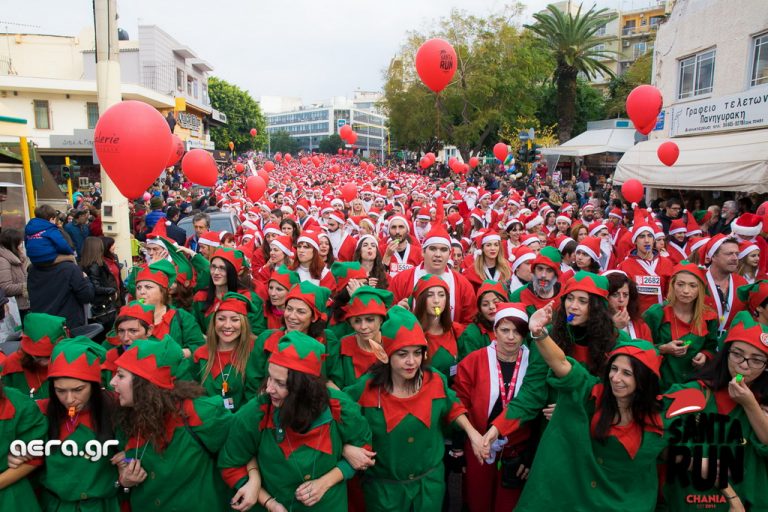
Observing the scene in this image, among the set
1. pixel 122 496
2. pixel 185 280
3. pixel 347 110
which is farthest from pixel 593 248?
pixel 347 110

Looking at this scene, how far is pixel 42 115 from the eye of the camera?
33875mm

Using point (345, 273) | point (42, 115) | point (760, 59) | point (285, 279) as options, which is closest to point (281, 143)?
point (42, 115)

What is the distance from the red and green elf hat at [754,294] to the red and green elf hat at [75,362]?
476 centimetres

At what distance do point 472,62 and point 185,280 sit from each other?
37468 millimetres

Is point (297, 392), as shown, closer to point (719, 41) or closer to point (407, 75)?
point (719, 41)

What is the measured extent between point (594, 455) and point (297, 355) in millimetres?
1717

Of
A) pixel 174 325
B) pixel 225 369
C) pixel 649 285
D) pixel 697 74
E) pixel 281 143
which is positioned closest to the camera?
pixel 225 369

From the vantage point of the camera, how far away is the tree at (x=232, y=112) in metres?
64.8

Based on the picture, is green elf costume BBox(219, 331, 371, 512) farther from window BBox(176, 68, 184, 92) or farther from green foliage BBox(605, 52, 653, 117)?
green foliage BBox(605, 52, 653, 117)

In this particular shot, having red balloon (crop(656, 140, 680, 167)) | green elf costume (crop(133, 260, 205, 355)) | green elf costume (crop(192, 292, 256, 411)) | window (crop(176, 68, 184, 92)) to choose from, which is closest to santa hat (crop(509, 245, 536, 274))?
green elf costume (crop(192, 292, 256, 411))

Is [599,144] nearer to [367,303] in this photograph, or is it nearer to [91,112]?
[367,303]

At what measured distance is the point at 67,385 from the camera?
2932 millimetres

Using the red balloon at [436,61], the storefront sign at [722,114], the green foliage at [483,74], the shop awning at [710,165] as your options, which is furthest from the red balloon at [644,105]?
the green foliage at [483,74]

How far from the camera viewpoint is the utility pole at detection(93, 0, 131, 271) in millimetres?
7738
